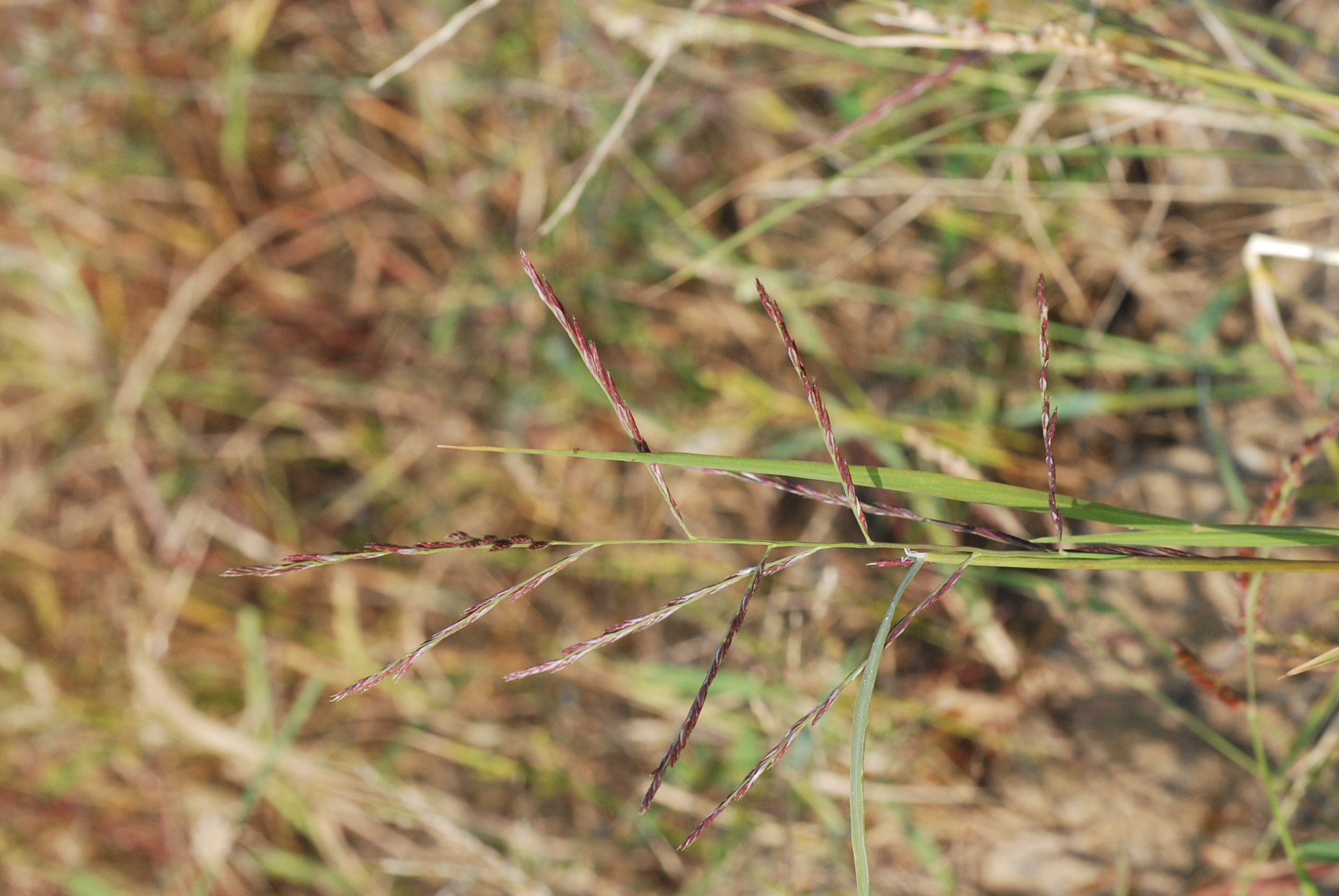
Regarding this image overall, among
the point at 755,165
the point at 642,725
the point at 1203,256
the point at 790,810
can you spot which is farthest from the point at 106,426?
the point at 1203,256

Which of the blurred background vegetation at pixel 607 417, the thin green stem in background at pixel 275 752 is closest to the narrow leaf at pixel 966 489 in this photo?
the blurred background vegetation at pixel 607 417

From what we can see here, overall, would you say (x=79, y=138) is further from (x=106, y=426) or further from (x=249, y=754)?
(x=249, y=754)

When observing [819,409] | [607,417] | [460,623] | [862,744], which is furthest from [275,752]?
[819,409]

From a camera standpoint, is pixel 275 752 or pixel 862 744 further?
pixel 275 752

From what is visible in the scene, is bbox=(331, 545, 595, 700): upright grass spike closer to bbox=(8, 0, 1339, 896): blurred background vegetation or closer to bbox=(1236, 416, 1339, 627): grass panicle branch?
bbox=(8, 0, 1339, 896): blurred background vegetation

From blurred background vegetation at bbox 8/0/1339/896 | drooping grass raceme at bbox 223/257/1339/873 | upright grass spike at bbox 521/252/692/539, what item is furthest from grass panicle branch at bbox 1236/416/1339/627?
upright grass spike at bbox 521/252/692/539

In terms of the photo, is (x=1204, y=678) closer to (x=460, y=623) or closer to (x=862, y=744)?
(x=862, y=744)

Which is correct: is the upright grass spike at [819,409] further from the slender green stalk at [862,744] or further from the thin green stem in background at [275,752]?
the thin green stem in background at [275,752]
